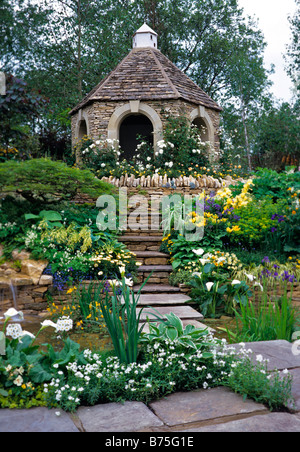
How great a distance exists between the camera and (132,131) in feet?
51.9

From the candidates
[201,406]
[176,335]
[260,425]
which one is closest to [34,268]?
[176,335]

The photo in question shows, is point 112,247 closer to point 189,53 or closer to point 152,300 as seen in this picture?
point 152,300

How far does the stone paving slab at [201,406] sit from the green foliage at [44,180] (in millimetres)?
4433

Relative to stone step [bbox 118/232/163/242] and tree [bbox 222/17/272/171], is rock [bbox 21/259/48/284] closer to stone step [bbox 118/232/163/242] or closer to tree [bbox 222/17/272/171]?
stone step [bbox 118/232/163/242]

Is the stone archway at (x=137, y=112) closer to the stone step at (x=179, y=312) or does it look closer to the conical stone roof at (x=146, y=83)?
the conical stone roof at (x=146, y=83)

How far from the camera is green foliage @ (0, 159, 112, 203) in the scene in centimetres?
622

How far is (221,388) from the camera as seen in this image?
2736 mm

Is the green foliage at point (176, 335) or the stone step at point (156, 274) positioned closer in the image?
the green foliage at point (176, 335)

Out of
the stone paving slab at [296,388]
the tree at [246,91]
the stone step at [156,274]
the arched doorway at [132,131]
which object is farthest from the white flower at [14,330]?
the tree at [246,91]

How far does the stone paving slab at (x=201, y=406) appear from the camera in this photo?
7.59 ft

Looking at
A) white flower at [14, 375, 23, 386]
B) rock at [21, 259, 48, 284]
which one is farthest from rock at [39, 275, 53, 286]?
white flower at [14, 375, 23, 386]

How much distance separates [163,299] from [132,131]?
37.3 ft

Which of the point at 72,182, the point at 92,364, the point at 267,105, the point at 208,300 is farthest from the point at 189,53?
the point at 92,364

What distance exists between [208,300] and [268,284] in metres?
1.06
